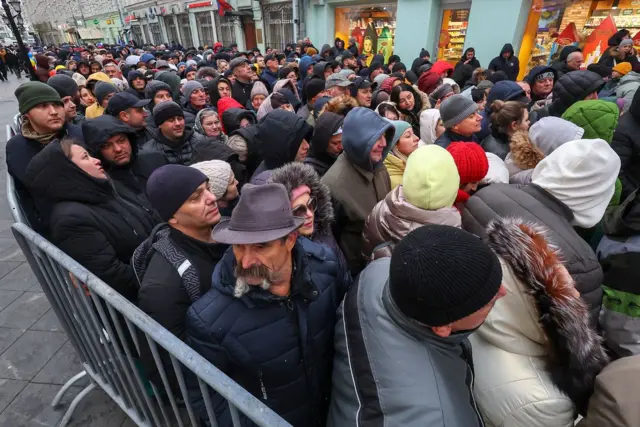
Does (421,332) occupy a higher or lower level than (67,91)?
lower

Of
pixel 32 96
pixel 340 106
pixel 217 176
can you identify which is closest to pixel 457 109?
pixel 340 106

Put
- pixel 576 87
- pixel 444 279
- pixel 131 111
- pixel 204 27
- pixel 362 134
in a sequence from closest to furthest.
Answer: pixel 444 279
pixel 362 134
pixel 576 87
pixel 131 111
pixel 204 27

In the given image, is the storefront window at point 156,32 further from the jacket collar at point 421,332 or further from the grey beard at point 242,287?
the jacket collar at point 421,332

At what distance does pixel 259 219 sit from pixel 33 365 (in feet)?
8.83

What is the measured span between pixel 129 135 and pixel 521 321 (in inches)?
118

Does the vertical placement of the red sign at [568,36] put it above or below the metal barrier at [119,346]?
above

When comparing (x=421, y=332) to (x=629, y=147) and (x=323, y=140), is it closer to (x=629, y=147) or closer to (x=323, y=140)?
(x=323, y=140)

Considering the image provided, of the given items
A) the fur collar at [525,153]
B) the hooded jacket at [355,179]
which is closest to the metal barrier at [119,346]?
the hooded jacket at [355,179]

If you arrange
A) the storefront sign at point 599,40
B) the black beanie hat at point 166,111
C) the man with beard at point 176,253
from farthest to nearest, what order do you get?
the storefront sign at point 599,40 < the black beanie hat at point 166,111 < the man with beard at point 176,253

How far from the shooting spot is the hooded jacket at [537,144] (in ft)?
8.27

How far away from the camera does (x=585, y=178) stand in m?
1.78

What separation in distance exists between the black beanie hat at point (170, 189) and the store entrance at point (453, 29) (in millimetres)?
12341

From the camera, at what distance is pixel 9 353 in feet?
8.89

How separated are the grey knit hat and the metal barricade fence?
289cm
